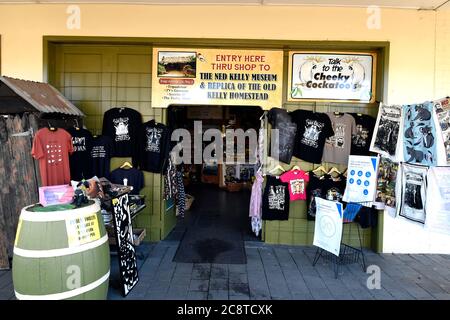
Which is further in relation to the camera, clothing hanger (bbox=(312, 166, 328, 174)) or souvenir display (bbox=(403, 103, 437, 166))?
clothing hanger (bbox=(312, 166, 328, 174))

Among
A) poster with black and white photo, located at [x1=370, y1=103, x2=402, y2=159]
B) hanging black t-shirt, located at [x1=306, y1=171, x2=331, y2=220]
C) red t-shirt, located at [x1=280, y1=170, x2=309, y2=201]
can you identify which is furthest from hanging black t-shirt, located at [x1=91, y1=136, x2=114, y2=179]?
poster with black and white photo, located at [x1=370, y1=103, x2=402, y2=159]

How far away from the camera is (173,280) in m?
4.08

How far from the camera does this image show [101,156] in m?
5.22

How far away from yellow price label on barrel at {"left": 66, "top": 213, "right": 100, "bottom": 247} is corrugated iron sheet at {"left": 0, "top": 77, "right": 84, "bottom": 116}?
1795mm

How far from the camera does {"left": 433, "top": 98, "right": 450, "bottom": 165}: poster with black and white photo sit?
4.09m

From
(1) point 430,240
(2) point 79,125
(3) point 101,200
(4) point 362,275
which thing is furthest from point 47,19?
(1) point 430,240

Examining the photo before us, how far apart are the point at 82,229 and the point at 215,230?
3500 mm

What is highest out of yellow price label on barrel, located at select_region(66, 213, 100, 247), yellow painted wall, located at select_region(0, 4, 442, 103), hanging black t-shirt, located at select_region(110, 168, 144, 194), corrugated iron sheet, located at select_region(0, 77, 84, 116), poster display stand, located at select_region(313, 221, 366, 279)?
yellow painted wall, located at select_region(0, 4, 442, 103)

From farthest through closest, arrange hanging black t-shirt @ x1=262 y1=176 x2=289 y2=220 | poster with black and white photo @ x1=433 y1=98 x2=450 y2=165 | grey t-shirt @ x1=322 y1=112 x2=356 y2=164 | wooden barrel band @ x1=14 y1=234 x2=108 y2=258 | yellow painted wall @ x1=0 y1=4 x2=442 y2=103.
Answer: hanging black t-shirt @ x1=262 y1=176 x2=289 y2=220
grey t-shirt @ x1=322 y1=112 x2=356 y2=164
yellow painted wall @ x1=0 y1=4 x2=442 y2=103
poster with black and white photo @ x1=433 y1=98 x2=450 y2=165
wooden barrel band @ x1=14 y1=234 x2=108 y2=258

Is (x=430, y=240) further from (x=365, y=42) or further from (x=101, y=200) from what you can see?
(x=101, y=200)

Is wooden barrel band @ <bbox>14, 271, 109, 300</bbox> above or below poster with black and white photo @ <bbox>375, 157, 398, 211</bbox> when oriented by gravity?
below

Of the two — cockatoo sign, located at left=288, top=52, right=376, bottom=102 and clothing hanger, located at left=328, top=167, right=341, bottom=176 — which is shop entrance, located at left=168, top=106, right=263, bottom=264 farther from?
cockatoo sign, located at left=288, top=52, right=376, bottom=102

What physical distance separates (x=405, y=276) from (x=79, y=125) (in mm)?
5089

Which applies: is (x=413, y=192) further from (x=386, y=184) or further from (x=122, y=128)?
(x=122, y=128)
